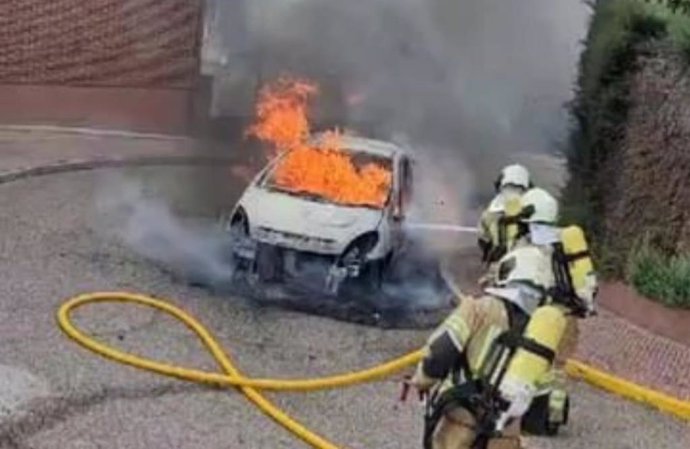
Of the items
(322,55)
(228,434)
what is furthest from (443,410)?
(322,55)

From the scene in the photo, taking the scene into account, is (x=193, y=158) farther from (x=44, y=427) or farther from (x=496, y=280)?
(x=496, y=280)

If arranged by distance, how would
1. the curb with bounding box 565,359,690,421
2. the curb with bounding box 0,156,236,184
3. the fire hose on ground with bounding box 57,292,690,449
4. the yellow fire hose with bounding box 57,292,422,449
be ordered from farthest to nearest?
the curb with bounding box 0,156,236,184, the curb with bounding box 565,359,690,421, the fire hose on ground with bounding box 57,292,690,449, the yellow fire hose with bounding box 57,292,422,449

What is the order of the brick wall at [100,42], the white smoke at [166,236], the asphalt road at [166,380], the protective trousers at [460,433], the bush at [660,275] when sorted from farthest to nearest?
the brick wall at [100,42] < the white smoke at [166,236] < the bush at [660,275] < the asphalt road at [166,380] < the protective trousers at [460,433]

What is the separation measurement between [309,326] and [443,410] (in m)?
4.76

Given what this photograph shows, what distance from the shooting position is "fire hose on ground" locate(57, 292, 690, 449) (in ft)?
26.8

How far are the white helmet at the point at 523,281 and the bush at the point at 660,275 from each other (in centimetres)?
534

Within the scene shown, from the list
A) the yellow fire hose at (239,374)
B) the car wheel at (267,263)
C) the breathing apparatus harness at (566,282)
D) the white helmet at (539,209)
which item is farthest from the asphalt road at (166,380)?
the white helmet at (539,209)

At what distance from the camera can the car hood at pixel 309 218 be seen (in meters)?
11.4

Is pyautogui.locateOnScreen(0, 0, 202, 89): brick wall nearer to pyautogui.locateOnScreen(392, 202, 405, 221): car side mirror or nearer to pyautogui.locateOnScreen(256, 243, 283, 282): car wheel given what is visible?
pyautogui.locateOnScreen(392, 202, 405, 221): car side mirror

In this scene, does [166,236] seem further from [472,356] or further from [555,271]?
[472,356]

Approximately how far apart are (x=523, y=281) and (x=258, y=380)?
3099 mm

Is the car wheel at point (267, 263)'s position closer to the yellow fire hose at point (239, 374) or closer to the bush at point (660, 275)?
the yellow fire hose at point (239, 374)

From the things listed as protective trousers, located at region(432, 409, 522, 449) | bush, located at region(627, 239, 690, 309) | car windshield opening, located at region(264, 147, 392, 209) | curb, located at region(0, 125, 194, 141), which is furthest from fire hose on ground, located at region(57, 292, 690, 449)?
curb, located at region(0, 125, 194, 141)

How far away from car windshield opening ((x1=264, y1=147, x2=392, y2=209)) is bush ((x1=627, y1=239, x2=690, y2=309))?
2.36 m
